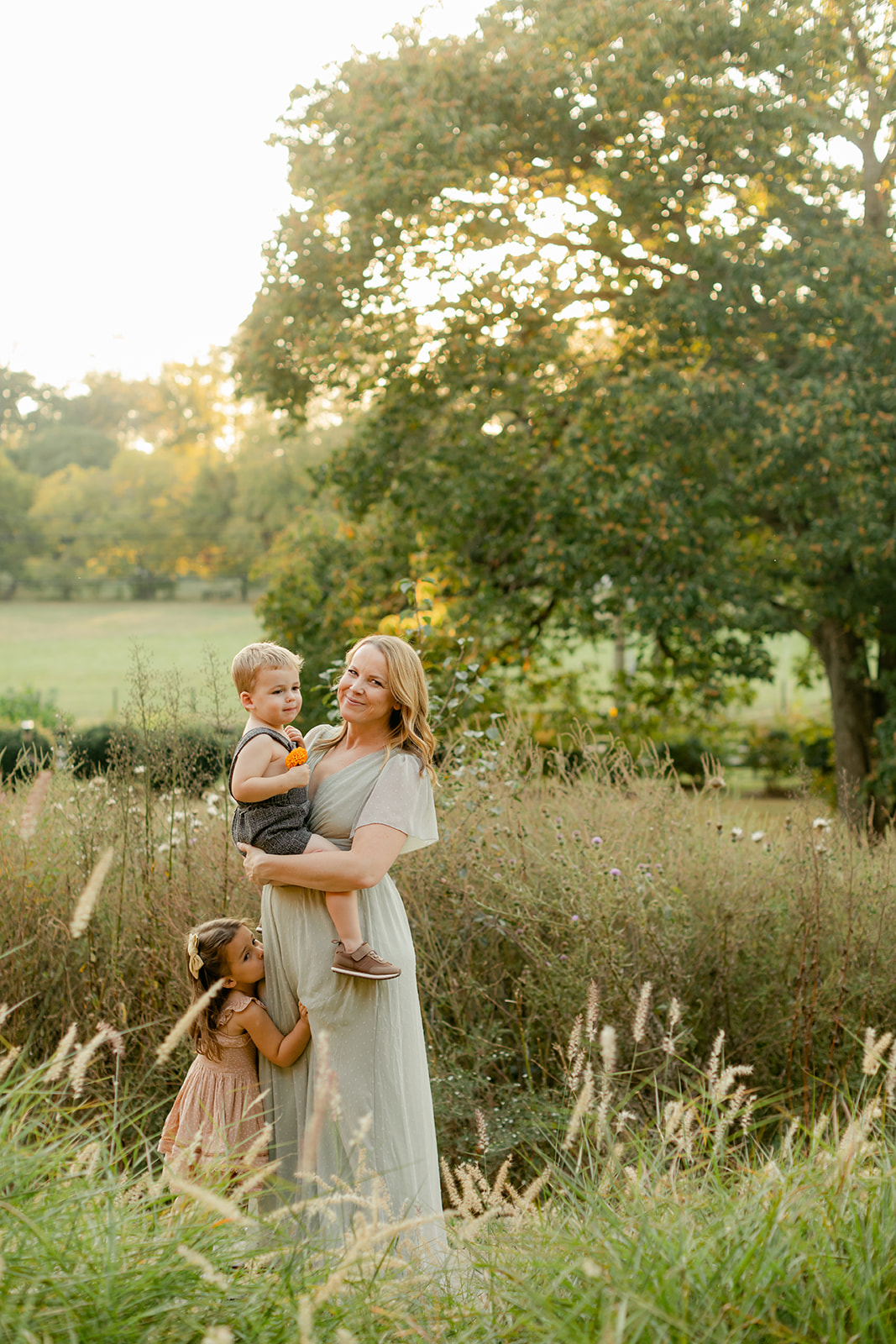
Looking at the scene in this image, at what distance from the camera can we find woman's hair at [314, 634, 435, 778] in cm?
266

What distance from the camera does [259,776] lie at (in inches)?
106

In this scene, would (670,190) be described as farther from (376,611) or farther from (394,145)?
(376,611)

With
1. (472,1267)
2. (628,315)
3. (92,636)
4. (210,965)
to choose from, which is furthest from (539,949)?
(92,636)

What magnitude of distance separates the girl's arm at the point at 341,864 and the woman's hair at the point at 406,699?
23 centimetres

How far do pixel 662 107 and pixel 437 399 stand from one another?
3.28 metres

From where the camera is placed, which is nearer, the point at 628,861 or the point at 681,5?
the point at 628,861

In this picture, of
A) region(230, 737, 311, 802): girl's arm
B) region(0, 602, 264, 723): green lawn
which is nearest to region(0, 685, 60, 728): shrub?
region(0, 602, 264, 723): green lawn

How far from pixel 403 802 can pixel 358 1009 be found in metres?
0.54

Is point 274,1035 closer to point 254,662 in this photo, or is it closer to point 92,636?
point 254,662

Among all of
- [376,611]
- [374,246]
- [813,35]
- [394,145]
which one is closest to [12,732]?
[376,611]

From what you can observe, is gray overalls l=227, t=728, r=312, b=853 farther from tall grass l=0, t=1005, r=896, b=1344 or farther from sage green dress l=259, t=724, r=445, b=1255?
tall grass l=0, t=1005, r=896, b=1344

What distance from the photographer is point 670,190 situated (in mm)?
9477

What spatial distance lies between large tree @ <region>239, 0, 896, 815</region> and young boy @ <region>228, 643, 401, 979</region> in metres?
6.81

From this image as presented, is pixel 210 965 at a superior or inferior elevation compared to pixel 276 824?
inferior
